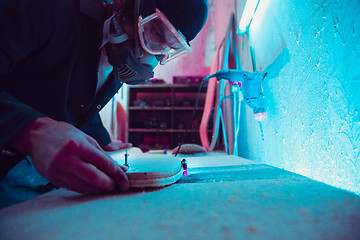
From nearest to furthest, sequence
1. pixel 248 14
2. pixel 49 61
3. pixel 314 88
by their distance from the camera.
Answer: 1. pixel 314 88
2. pixel 49 61
3. pixel 248 14

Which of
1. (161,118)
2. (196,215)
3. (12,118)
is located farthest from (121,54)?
(161,118)

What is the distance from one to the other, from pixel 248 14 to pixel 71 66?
1.06 m

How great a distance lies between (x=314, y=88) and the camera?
1.91 feet

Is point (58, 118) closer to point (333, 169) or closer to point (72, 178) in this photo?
point (72, 178)

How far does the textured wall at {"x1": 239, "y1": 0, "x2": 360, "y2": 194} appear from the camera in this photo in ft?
1.45

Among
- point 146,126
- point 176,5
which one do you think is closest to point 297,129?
point 176,5

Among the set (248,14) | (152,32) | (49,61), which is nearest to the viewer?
(49,61)

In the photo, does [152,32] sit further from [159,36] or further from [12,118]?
[12,118]

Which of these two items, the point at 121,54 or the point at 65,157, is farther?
the point at 121,54

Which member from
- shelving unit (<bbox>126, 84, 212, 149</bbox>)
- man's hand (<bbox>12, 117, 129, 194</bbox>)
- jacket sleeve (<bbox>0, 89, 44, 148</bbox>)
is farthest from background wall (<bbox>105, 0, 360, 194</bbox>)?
shelving unit (<bbox>126, 84, 212, 149</bbox>)

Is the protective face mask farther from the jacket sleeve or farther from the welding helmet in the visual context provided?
the jacket sleeve

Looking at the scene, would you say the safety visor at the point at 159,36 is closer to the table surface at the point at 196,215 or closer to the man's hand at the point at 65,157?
the man's hand at the point at 65,157

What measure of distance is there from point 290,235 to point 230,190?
21 cm

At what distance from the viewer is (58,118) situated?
0.81 meters
